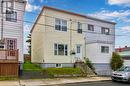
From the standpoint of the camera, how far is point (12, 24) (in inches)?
1001

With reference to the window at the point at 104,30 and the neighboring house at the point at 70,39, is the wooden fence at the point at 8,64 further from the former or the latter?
the window at the point at 104,30

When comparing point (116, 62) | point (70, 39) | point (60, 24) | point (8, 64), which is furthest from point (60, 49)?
point (8, 64)

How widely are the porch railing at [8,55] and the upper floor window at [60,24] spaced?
823 centimetres

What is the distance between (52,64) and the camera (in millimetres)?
29844

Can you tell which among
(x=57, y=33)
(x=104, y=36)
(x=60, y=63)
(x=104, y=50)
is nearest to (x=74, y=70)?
(x=60, y=63)

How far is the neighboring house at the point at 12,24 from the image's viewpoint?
82.1 ft

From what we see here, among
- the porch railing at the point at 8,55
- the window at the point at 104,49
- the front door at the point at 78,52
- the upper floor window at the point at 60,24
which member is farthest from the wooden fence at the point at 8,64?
the window at the point at 104,49

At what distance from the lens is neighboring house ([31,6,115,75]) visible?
1168 inches

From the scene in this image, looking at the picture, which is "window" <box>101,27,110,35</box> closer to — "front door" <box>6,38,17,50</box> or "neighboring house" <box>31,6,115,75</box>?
"neighboring house" <box>31,6,115,75</box>

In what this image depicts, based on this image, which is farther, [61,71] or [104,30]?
[104,30]

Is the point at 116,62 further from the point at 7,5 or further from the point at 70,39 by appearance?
the point at 7,5

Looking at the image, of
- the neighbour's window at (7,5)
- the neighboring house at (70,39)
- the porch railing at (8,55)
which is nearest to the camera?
the porch railing at (8,55)

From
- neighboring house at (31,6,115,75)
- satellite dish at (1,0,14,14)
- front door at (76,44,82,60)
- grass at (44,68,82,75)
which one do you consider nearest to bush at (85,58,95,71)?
neighboring house at (31,6,115,75)

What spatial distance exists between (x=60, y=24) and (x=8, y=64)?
10135 millimetres
